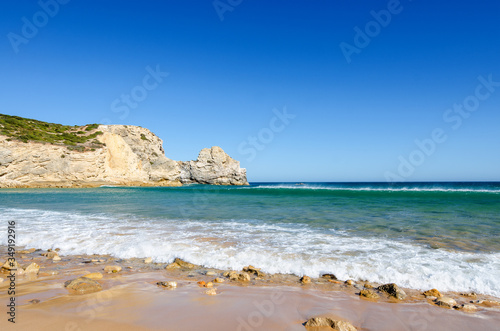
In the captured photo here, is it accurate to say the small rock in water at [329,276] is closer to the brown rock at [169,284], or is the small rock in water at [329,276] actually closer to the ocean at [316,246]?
the ocean at [316,246]

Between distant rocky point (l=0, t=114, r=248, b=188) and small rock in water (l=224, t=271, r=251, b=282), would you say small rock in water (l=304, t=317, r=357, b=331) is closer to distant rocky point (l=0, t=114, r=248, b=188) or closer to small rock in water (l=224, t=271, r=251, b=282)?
small rock in water (l=224, t=271, r=251, b=282)

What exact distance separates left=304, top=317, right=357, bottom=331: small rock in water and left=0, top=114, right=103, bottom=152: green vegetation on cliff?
53.5 m

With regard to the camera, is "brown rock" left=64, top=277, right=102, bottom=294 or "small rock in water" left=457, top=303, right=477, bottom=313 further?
"brown rock" left=64, top=277, right=102, bottom=294

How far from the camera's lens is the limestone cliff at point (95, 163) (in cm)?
4009

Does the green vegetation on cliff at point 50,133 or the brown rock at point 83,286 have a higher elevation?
the green vegetation on cliff at point 50,133

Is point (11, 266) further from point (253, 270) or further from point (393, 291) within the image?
point (393, 291)

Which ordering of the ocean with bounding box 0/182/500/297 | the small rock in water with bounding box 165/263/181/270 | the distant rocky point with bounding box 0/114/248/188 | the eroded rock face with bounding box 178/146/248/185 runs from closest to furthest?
the ocean with bounding box 0/182/500/297 < the small rock in water with bounding box 165/263/181/270 < the distant rocky point with bounding box 0/114/248/188 < the eroded rock face with bounding box 178/146/248/185

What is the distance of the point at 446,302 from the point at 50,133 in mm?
65628

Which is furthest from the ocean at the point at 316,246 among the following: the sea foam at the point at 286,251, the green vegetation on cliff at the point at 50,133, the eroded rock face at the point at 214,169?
the eroded rock face at the point at 214,169

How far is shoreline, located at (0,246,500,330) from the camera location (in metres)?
3.10

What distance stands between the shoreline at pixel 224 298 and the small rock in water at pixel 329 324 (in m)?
0.14

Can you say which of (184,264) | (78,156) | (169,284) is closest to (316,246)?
(184,264)

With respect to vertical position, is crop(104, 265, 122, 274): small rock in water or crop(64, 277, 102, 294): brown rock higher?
crop(64, 277, 102, 294): brown rock

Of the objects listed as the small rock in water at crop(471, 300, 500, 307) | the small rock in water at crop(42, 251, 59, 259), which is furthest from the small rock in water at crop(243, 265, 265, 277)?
the small rock in water at crop(42, 251, 59, 259)
